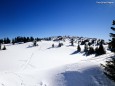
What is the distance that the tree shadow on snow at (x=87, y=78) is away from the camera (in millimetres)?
23938

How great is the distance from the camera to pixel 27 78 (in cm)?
2922

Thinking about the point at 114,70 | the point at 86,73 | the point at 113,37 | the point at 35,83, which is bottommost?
the point at 35,83

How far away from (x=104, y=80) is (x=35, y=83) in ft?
37.4

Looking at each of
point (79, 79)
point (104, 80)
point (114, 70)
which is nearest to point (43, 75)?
point (79, 79)

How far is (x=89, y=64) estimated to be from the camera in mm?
28656

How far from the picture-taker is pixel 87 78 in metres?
25.3

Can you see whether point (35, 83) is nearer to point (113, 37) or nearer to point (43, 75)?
point (43, 75)

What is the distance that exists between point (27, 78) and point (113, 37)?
62.1 ft

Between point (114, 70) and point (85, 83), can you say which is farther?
point (85, 83)

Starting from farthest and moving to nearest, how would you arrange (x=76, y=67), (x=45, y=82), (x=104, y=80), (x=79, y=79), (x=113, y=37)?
1. (x=76, y=67)
2. (x=45, y=82)
3. (x=79, y=79)
4. (x=104, y=80)
5. (x=113, y=37)

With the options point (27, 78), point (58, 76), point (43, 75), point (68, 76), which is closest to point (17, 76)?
point (27, 78)

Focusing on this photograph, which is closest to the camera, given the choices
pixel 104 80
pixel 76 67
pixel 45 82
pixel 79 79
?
pixel 104 80

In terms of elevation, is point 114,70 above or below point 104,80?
above

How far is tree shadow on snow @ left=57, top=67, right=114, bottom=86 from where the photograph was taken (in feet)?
78.5
